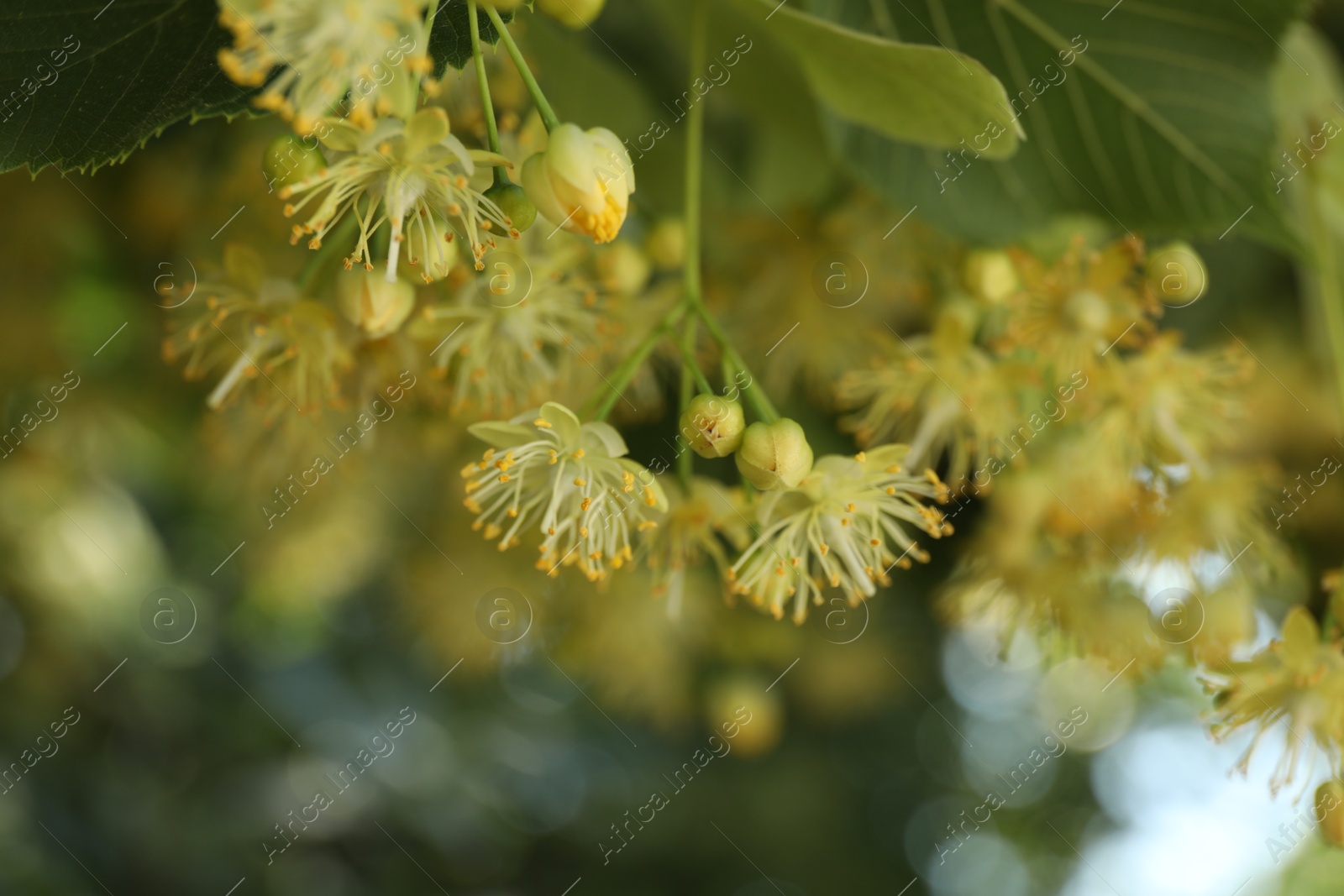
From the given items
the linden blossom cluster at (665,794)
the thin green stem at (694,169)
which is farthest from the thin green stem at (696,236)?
the linden blossom cluster at (665,794)

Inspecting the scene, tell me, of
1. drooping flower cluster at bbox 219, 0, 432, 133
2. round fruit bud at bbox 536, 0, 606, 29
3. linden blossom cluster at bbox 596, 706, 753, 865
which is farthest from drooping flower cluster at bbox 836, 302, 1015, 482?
linden blossom cluster at bbox 596, 706, 753, 865

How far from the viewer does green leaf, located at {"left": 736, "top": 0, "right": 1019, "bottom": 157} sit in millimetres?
532

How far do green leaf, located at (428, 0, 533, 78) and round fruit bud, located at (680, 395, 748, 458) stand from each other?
0.22 m

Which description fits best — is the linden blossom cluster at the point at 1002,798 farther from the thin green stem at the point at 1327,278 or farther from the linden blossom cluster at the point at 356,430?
the linden blossom cluster at the point at 356,430

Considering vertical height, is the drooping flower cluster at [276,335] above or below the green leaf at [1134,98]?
below

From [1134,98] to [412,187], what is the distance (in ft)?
1.85

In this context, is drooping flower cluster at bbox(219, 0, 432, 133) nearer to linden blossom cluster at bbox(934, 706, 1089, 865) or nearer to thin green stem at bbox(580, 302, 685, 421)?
thin green stem at bbox(580, 302, 685, 421)

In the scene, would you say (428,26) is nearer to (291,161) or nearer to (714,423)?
(291,161)

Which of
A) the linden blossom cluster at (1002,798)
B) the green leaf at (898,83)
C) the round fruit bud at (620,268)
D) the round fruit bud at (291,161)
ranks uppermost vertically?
the green leaf at (898,83)

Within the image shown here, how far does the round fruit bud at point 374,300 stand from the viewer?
0.58 meters

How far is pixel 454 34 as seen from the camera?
0.48 m

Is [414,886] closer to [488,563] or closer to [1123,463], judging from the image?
[488,563]

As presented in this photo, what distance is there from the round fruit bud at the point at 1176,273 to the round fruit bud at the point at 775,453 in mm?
364

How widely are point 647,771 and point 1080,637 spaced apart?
5.13ft
